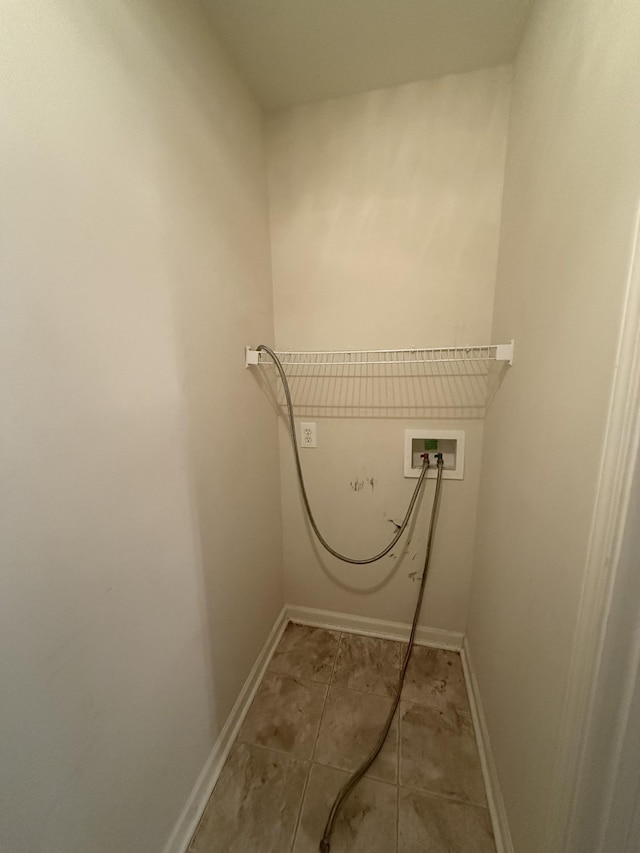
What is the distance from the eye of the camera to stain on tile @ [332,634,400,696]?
1.49 metres

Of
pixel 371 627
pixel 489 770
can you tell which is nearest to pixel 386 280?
pixel 371 627

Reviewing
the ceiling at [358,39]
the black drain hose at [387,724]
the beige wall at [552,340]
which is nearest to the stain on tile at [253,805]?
the black drain hose at [387,724]

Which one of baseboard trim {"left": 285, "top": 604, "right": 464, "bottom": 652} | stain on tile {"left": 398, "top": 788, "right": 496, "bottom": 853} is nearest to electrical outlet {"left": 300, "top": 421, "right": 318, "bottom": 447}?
baseboard trim {"left": 285, "top": 604, "right": 464, "bottom": 652}

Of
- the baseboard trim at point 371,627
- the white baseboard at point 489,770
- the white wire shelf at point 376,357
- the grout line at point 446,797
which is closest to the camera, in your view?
the white baseboard at point 489,770

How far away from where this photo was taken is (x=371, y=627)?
1.76 meters

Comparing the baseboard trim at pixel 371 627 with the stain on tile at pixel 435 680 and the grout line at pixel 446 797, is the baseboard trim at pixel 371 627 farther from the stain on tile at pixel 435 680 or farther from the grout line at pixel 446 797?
the grout line at pixel 446 797

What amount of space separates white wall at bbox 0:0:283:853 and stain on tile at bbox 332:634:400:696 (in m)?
0.64

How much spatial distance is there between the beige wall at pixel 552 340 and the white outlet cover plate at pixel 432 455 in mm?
262

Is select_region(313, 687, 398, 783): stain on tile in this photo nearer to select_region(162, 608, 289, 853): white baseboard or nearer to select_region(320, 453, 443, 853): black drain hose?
select_region(320, 453, 443, 853): black drain hose

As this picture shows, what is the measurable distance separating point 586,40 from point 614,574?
1.13m

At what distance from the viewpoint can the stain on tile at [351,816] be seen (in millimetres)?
990

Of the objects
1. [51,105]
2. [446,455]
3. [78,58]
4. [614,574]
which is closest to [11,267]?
[51,105]

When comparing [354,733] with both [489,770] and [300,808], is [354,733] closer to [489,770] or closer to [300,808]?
[300,808]

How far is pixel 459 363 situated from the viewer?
4.58 feet
